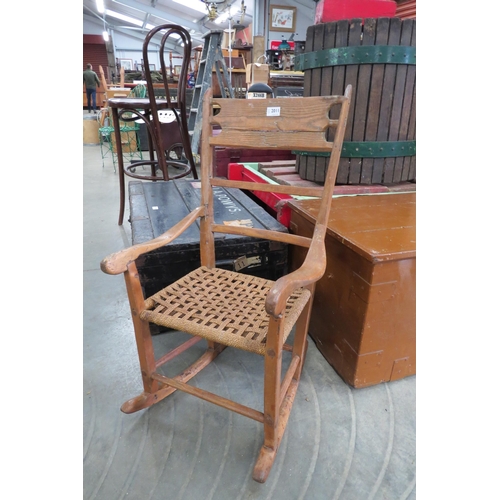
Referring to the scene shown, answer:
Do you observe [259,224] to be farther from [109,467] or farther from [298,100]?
[109,467]

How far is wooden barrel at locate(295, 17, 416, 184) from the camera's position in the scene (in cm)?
181

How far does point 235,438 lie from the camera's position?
121 centimetres

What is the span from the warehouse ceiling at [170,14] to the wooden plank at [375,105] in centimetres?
957

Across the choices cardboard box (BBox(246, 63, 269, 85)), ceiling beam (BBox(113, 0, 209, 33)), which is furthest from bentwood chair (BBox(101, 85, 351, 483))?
ceiling beam (BBox(113, 0, 209, 33))

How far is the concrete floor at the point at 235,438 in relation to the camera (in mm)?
1064

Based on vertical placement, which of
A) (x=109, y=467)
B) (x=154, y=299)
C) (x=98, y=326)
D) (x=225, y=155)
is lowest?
(x=109, y=467)

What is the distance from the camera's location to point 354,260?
131cm

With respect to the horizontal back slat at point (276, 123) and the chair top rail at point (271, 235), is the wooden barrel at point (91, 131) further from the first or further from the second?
the chair top rail at point (271, 235)

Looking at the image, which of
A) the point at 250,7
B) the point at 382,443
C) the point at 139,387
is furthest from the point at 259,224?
the point at 250,7

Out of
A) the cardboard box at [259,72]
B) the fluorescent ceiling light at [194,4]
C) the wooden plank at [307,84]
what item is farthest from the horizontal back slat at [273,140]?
the fluorescent ceiling light at [194,4]

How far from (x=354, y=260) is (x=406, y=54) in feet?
4.06

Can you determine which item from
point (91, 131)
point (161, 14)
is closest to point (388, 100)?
point (91, 131)

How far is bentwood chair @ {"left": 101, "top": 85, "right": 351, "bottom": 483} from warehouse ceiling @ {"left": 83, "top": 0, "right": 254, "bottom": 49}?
10281mm

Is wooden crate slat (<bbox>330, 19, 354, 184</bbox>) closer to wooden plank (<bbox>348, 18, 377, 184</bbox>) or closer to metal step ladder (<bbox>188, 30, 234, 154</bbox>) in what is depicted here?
wooden plank (<bbox>348, 18, 377, 184</bbox>)
